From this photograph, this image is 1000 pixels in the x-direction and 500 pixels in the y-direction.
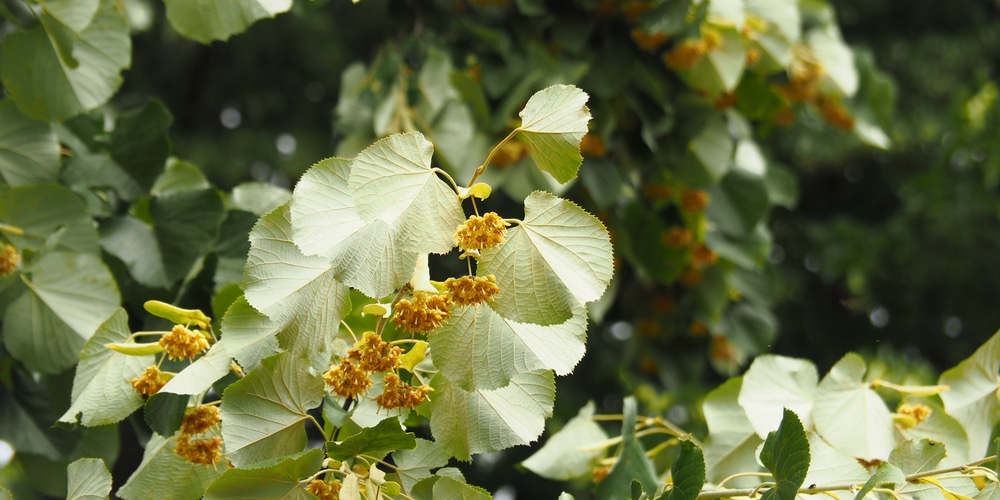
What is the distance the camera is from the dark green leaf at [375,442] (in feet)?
2.04

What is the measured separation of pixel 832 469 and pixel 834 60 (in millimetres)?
1293

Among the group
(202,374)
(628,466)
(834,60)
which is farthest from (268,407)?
(834,60)

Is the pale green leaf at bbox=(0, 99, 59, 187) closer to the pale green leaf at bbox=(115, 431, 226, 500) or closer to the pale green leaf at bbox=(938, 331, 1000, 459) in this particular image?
the pale green leaf at bbox=(115, 431, 226, 500)

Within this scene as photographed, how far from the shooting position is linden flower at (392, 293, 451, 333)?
625mm

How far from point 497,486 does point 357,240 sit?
246 centimetres

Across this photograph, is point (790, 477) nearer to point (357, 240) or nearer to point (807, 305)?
point (357, 240)

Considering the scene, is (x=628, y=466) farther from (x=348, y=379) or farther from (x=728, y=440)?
(x=348, y=379)

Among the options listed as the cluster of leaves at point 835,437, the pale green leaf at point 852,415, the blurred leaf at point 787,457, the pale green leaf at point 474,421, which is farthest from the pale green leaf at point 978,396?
the pale green leaf at point 474,421

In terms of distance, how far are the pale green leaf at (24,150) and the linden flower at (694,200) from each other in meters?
1.08

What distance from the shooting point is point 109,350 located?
77cm

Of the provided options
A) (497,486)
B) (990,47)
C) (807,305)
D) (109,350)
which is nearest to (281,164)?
(497,486)

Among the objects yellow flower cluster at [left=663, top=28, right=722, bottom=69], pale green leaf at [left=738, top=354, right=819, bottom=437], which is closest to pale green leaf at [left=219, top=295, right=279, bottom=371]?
pale green leaf at [left=738, top=354, right=819, bottom=437]

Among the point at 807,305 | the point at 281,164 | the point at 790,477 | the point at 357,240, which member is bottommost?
the point at 807,305

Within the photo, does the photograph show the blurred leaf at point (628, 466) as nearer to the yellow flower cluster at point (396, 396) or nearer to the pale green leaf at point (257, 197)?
the yellow flower cluster at point (396, 396)
